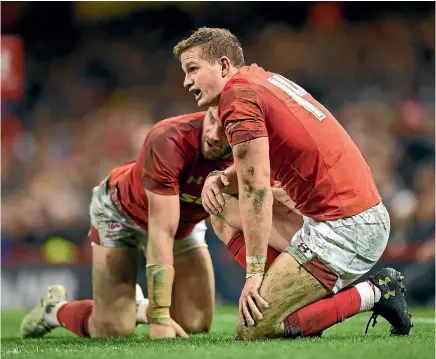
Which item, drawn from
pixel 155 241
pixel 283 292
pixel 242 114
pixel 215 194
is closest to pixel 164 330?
pixel 155 241

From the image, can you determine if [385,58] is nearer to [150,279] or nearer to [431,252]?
[431,252]

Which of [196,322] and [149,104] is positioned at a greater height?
[149,104]

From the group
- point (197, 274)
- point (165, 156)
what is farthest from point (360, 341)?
point (197, 274)

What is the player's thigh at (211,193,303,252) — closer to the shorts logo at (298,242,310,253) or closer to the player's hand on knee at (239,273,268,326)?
the shorts logo at (298,242,310,253)

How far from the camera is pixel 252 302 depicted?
459 cm

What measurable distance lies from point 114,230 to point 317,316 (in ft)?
7.21

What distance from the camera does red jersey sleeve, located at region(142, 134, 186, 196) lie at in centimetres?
553

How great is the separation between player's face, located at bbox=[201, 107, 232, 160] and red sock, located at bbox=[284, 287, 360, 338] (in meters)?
1.25

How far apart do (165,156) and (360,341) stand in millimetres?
1802

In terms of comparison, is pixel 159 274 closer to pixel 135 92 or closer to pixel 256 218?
pixel 256 218

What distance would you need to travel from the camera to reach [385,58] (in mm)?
12430

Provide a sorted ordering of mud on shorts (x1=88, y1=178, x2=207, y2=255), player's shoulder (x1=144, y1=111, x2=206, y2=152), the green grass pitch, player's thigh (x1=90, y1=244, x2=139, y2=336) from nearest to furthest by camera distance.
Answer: the green grass pitch
player's shoulder (x1=144, y1=111, x2=206, y2=152)
player's thigh (x1=90, y1=244, x2=139, y2=336)
mud on shorts (x1=88, y1=178, x2=207, y2=255)

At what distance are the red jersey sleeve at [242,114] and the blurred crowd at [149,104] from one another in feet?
20.1

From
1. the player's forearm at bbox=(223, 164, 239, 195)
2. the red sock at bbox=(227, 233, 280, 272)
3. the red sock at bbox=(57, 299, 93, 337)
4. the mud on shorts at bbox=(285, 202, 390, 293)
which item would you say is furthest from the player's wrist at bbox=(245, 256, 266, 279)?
the red sock at bbox=(57, 299, 93, 337)
